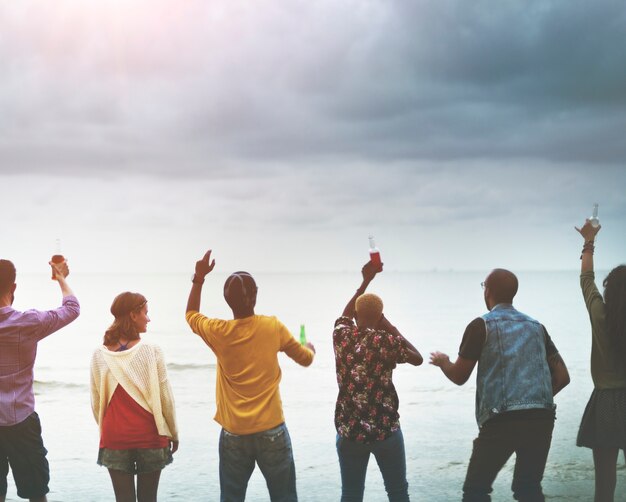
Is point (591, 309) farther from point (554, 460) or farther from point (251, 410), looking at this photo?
point (554, 460)

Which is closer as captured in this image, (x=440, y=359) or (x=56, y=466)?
(x=440, y=359)

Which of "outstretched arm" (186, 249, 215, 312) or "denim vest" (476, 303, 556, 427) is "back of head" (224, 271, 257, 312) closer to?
"outstretched arm" (186, 249, 215, 312)

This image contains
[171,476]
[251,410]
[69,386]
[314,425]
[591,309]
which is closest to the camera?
[251,410]

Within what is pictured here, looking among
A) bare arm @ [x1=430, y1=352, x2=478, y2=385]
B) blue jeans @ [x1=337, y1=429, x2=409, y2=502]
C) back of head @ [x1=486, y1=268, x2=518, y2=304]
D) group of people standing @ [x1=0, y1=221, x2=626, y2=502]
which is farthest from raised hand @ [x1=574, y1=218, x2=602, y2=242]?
blue jeans @ [x1=337, y1=429, x2=409, y2=502]

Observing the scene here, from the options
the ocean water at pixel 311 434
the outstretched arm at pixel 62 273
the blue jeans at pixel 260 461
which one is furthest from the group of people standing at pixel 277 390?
the ocean water at pixel 311 434

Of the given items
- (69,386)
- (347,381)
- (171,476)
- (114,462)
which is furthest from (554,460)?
(69,386)

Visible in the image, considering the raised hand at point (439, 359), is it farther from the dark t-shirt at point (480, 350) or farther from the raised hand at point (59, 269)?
the raised hand at point (59, 269)

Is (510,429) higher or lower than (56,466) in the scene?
higher

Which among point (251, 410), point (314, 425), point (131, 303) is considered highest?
point (131, 303)

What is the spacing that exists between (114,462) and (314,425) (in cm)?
840

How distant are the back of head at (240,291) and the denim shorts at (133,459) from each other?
1042 mm

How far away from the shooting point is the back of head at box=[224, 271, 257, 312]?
4.32 meters

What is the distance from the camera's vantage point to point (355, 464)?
4598 millimetres

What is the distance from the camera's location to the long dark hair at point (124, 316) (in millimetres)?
4531
